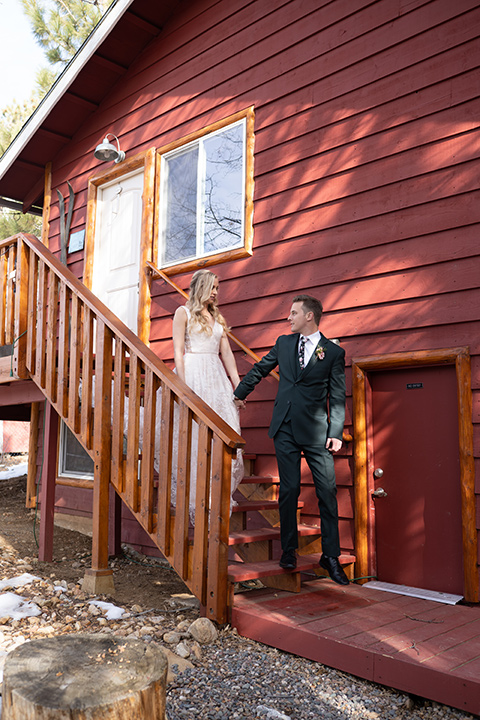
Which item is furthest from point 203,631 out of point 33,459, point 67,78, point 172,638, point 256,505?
point 67,78

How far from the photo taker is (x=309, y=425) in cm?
365

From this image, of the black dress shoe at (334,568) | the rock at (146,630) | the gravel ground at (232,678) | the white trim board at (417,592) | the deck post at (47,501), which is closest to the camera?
the gravel ground at (232,678)

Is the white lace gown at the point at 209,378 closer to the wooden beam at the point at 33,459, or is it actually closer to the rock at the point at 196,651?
the rock at the point at 196,651

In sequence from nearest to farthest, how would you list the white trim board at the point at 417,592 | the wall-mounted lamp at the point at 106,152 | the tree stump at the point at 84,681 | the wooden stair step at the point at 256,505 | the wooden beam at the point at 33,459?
the tree stump at the point at 84,681, the white trim board at the point at 417,592, the wooden stair step at the point at 256,505, the wall-mounted lamp at the point at 106,152, the wooden beam at the point at 33,459

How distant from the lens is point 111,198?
6.87 m

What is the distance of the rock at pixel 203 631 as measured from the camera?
2.95m

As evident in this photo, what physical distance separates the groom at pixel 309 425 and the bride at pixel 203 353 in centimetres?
55

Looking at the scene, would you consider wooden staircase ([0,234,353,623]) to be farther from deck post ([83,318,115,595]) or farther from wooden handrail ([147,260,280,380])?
wooden handrail ([147,260,280,380])

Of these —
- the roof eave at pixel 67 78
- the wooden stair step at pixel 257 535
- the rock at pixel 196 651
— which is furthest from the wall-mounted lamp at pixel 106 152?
the rock at pixel 196 651

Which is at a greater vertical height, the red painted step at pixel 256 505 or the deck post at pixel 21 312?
the deck post at pixel 21 312

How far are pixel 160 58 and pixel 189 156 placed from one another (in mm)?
1290

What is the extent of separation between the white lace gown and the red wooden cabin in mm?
407

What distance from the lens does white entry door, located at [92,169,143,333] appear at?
641 cm

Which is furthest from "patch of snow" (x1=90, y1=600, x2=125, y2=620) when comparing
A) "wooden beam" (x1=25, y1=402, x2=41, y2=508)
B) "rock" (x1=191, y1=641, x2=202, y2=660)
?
"wooden beam" (x1=25, y1=402, x2=41, y2=508)
